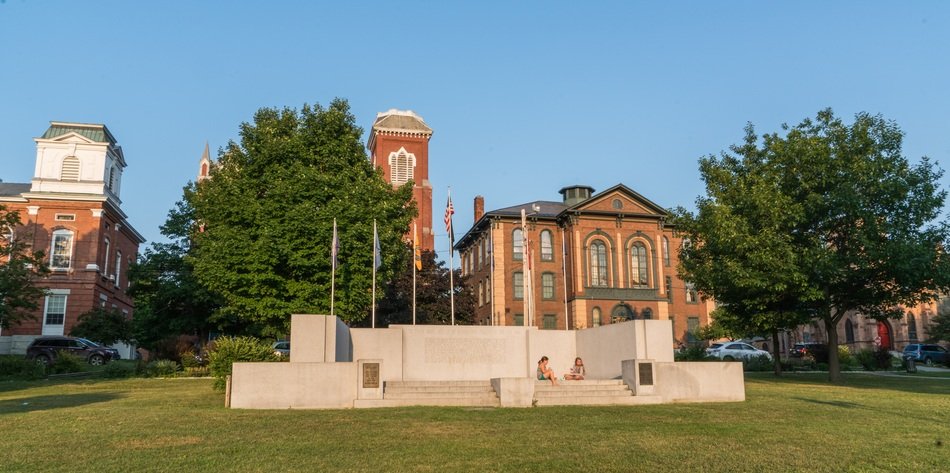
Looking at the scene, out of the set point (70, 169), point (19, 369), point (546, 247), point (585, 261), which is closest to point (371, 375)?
point (19, 369)

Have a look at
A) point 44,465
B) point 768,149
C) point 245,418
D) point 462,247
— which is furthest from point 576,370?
point 462,247

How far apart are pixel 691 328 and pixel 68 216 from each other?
52.8m

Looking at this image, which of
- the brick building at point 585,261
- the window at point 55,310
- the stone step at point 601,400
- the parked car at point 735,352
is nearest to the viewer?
the stone step at point 601,400

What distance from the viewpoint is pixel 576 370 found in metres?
21.8

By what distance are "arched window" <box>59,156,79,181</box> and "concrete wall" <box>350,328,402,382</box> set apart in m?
40.8

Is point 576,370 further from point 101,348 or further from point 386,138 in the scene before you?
point 386,138

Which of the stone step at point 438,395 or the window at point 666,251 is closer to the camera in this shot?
the stone step at point 438,395

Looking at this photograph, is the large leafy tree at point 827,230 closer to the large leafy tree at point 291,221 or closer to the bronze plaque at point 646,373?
the bronze plaque at point 646,373

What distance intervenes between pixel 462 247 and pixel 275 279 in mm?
41825

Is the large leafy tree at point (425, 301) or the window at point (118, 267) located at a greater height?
the window at point (118, 267)

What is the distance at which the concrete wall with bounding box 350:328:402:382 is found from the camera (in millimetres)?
22547

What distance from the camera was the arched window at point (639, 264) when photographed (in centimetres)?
5719

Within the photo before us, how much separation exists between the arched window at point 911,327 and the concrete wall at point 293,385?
234 ft

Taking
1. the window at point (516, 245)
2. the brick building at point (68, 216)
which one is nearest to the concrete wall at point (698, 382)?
the window at point (516, 245)
